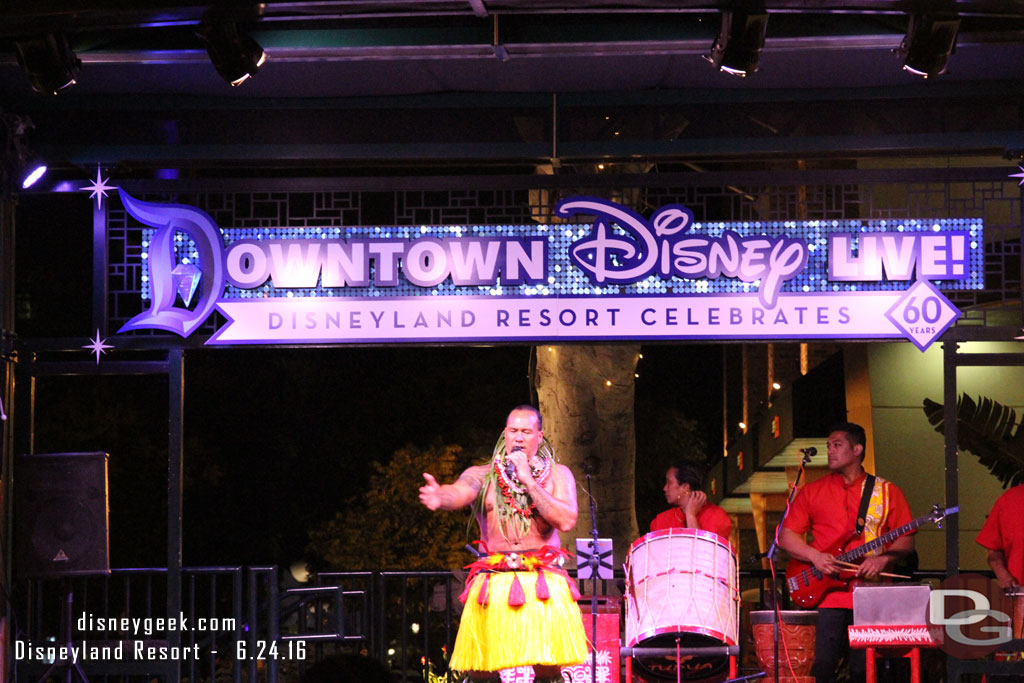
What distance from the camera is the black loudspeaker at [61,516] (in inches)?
362

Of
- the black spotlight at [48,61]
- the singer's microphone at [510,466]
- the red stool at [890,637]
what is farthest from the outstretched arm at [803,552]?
the black spotlight at [48,61]

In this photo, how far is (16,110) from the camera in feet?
30.9

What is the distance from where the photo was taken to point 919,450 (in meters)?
15.0

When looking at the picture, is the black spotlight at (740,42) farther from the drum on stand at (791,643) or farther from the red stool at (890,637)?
the drum on stand at (791,643)

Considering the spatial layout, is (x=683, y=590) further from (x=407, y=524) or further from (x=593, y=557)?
(x=407, y=524)

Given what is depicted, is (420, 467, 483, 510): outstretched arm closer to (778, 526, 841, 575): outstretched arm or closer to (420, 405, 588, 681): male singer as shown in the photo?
(420, 405, 588, 681): male singer

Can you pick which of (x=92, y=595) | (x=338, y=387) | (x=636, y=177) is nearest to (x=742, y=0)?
(x=636, y=177)

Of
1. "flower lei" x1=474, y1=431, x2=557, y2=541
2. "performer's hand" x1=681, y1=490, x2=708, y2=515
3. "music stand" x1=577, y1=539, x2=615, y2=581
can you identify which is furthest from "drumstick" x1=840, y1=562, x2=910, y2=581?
"flower lei" x1=474, y1=431, x2=557, y2=541

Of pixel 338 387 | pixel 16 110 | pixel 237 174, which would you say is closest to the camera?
pixel 16 110

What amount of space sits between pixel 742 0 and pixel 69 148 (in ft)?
16.6

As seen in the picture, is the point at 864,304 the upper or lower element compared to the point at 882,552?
upper

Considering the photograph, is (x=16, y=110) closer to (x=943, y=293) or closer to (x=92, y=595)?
(x=943, y=293)

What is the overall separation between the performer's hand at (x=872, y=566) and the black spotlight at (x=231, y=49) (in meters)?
5.01

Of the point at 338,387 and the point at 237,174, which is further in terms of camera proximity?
the point at 338,387
